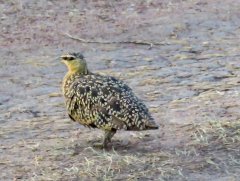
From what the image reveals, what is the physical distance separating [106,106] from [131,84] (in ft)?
8.07

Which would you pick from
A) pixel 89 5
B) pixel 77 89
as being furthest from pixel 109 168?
pixel 89 5

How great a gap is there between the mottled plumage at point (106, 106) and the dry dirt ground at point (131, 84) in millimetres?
263

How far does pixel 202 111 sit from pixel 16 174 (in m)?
2.30

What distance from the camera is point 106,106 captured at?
6980mm

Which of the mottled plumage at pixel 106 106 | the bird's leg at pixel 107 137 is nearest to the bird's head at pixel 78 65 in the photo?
the mottled plumage at pixel 106 106

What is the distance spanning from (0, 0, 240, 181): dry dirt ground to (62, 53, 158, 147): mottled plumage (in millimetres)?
263

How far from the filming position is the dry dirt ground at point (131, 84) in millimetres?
6855

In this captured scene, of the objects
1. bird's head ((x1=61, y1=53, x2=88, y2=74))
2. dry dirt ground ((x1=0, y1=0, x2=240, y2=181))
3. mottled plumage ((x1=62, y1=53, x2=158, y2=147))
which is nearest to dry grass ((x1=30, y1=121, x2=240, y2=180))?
dry dirt ground ((x1=0, y1=0, x2=240, y2=181))

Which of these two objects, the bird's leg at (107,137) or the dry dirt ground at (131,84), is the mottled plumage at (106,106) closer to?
the bird's leg at (107,137)

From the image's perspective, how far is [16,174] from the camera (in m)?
6.72

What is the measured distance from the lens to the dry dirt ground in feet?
22.5

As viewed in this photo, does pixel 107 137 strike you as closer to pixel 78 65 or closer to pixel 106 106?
pixel 106 106

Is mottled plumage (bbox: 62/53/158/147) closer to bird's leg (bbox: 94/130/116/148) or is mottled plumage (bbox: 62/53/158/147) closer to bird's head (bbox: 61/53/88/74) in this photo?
bird's leg (bbox: 94/130/116/148)

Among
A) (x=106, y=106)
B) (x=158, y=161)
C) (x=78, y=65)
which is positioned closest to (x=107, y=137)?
(x=106, y=106)
